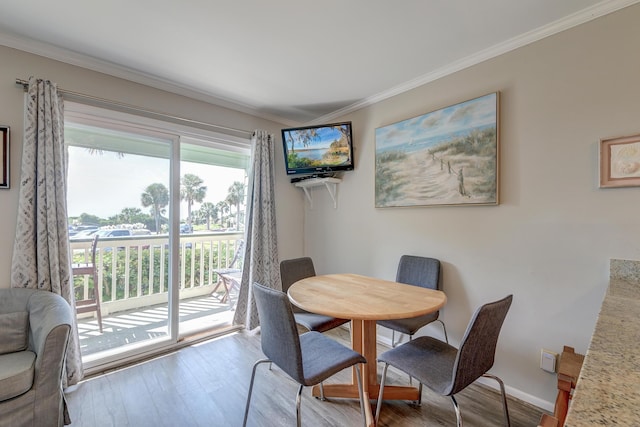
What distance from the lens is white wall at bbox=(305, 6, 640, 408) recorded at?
1.58 m

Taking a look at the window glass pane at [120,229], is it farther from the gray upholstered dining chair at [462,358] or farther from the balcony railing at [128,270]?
the gray upholstered dining chair at [462,358]

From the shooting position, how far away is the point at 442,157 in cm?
→ 227

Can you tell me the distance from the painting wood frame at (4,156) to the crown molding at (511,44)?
2.87 meters

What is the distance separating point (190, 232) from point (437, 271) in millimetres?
2506

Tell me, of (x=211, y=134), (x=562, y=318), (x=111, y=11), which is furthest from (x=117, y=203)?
(x=562, y=318)

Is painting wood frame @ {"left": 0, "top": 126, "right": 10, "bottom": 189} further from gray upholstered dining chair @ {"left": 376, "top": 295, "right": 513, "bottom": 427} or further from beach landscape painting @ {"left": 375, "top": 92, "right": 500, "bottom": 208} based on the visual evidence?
beach landscape painting @ {"left": 375, "top": 92, "right": 500, "bottom": 208}

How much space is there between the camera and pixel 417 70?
7.66 feet

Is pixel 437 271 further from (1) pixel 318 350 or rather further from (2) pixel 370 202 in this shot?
(1) pixel 318 350

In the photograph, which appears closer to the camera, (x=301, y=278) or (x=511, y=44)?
(x=511, y=44)

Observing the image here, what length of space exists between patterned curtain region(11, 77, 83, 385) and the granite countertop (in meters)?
2.78

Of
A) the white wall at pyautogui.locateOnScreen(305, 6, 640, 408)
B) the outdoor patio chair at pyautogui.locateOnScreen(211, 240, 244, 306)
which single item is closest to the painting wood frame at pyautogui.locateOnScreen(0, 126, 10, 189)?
the outdoor patio chair at pyautogui.locateOnScreen(211, 240, 244, 306)

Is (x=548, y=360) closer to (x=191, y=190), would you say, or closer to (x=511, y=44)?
(x=511, y=44)

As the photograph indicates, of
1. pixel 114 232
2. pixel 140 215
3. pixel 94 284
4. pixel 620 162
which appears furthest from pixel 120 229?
pixel 620 162

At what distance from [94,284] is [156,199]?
0.89 metres
